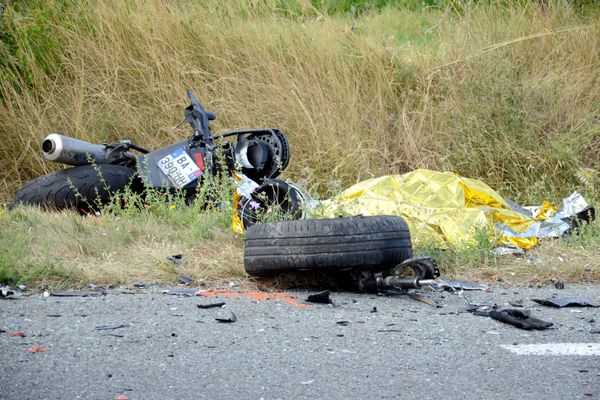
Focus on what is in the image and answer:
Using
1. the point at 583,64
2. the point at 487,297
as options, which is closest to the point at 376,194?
the point at 487,297

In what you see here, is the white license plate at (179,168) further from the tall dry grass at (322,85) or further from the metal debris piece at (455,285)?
the metal debris piece at (455,285)

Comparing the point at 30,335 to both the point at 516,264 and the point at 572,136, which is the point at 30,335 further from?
the point at 572,136

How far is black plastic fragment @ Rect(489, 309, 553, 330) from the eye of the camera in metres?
4.01

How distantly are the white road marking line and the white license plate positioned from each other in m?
3.68

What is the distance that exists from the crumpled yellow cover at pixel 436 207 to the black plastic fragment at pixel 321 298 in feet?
4.36

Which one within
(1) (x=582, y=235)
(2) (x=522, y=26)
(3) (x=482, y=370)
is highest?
(2) (x=522, y=26)

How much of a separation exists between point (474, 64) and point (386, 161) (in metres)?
1.44

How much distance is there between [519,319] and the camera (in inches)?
161

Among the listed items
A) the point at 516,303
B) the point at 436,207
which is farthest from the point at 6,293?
the point at 436,207

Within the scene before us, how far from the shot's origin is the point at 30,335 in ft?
12.3

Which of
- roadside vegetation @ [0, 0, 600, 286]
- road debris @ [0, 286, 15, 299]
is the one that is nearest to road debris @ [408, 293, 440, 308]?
road debris @ [0, 286, 15, 299]

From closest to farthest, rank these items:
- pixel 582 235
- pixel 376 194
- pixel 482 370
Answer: pixel 482 370 < pixel 582 235 < pixel 376 194

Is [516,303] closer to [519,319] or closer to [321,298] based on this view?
[519,319]

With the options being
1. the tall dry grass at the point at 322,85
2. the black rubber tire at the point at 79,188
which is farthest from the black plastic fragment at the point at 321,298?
the tall dry grass at the point at 322,85
